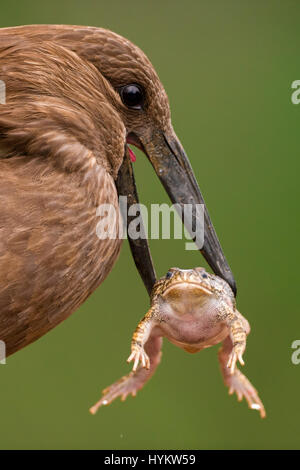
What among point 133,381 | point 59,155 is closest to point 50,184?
point 59,155

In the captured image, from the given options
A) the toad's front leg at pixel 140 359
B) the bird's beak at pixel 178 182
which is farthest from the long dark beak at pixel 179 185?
the toad's front leg at pixel 140 359

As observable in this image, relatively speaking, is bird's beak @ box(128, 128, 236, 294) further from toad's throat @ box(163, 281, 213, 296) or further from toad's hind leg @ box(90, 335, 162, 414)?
toad's hind leg @ box(90, 335, 162, 414)

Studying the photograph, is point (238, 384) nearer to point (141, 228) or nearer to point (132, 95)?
point (141, 228)

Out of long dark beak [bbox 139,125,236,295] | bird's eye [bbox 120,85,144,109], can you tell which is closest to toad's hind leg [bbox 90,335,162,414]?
long dark beak [bbox 139,125,236,295]

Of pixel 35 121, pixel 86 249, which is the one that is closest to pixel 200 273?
pixel 86 249

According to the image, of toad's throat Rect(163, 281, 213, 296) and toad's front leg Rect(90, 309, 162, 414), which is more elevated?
toad's throat Rect(163, 281, 213, 296)

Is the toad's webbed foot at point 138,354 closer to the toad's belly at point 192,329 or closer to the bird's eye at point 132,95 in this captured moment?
the toad's belly at point 192,329

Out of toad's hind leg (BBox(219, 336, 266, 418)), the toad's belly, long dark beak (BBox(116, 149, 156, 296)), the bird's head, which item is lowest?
toad's hind leg (BBox(219, 336, 266, 418))

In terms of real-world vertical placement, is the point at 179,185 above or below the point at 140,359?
above
